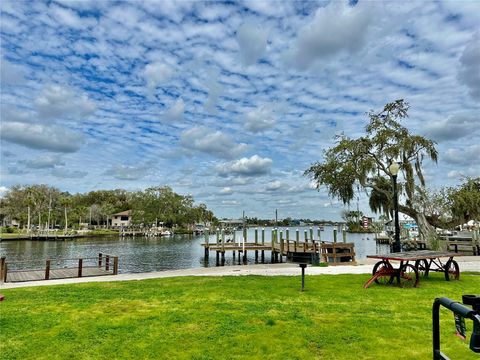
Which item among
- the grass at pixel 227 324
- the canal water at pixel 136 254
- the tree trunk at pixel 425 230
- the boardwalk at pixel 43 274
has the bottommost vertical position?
the canal water at pixel 136 254

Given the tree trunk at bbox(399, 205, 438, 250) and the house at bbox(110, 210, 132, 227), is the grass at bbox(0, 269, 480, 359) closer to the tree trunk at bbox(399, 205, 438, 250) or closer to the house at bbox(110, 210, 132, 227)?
the tree trunk at bbox(399, 205, 438, 250)

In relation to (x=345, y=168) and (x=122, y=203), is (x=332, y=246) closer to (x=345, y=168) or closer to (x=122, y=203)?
(x=345, y=168)

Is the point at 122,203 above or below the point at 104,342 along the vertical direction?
above

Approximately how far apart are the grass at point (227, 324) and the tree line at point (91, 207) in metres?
78.6

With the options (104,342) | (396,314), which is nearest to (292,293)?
(396,314)

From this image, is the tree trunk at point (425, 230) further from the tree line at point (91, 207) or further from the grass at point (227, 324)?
the tree line at point (91, 207)

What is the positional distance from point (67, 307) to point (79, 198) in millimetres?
114516

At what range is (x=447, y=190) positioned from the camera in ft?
96.6

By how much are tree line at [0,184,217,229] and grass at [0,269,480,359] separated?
258 feet

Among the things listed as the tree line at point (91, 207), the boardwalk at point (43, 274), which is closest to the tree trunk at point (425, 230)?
the boardwalk at point (43, 274)

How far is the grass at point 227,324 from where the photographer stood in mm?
4852

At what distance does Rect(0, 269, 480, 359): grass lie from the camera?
485 cm

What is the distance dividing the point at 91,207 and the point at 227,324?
107899 mm

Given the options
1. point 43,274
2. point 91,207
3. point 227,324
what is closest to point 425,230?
point 227,324
